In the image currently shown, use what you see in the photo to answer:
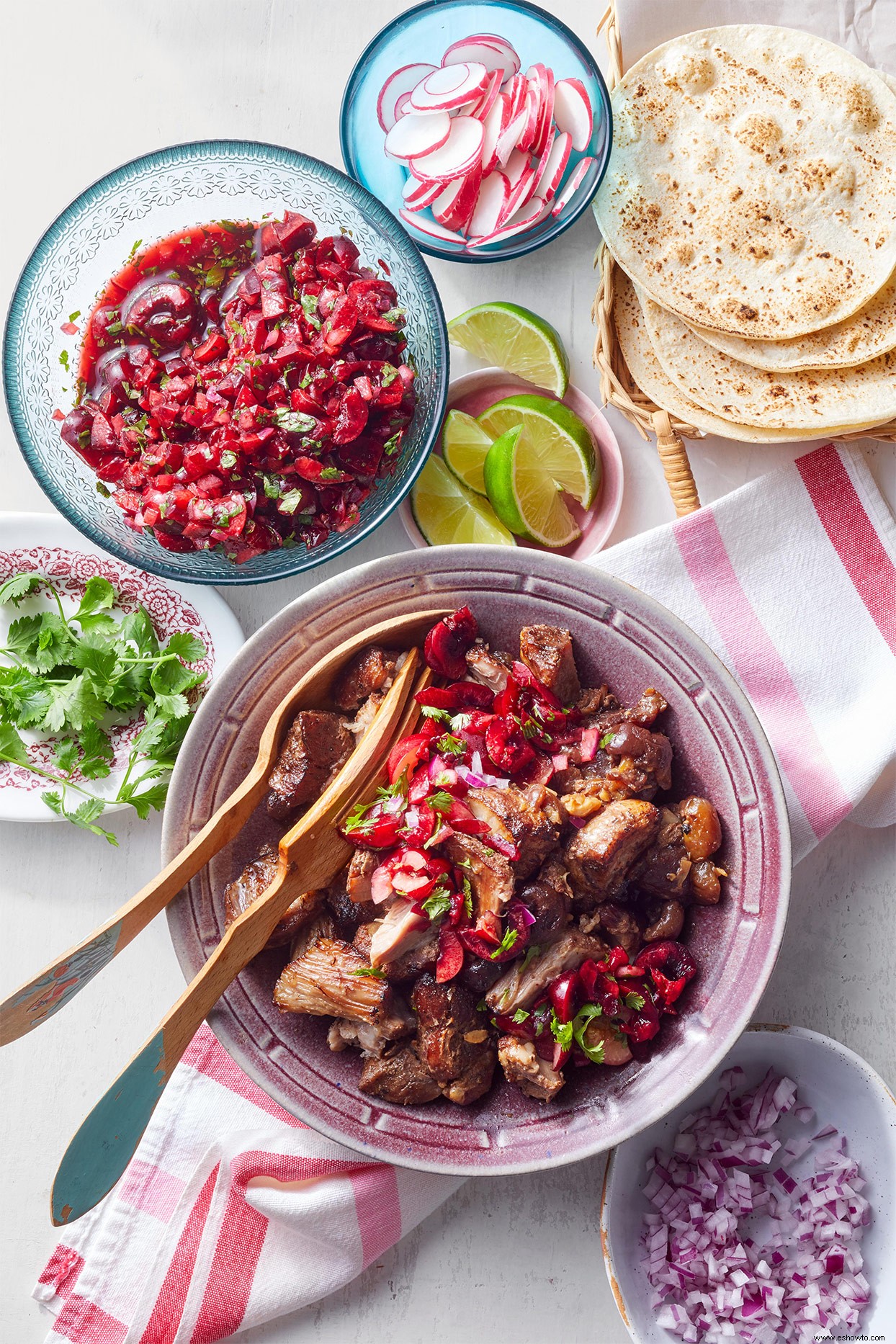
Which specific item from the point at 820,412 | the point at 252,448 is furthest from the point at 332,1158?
the point at 820,412

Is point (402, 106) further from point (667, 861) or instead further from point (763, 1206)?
point (763, 1206)

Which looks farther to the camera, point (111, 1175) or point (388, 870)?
point (388, 870)

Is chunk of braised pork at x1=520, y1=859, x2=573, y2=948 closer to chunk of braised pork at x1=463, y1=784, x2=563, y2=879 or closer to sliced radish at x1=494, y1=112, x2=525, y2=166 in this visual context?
chunk of braised pork at x1=463, y1=784, x2=563, y2=879

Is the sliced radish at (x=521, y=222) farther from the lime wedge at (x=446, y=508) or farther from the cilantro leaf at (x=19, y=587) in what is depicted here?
the cilantro leaf at (x=19, y=587)

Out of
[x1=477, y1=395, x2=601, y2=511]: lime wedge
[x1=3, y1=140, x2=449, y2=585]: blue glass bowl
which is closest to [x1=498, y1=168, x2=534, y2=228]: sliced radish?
[x1=3, y1=140, x2=449, y2=585]: blue glass bowl

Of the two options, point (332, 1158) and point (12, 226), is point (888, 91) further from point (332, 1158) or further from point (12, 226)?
point (332, 1158)

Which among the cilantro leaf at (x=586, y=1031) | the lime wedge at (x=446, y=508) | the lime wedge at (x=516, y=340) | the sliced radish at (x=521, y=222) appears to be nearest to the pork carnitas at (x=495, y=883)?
the cilantro leaf at (x=586, y=1031)
